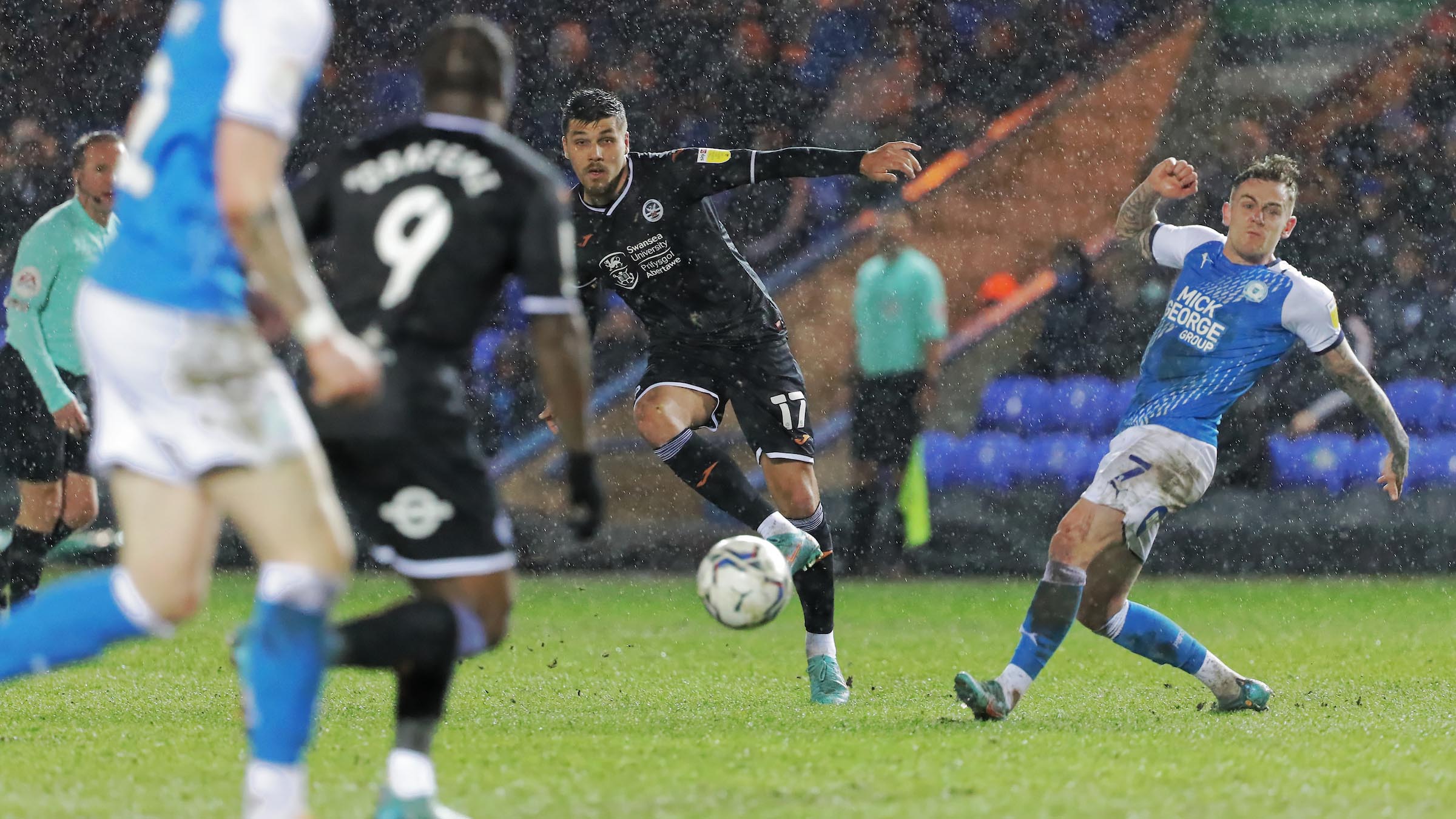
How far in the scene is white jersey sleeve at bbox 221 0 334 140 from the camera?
3.31 meters

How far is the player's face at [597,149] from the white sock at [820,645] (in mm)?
2016

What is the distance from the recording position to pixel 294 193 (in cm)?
407

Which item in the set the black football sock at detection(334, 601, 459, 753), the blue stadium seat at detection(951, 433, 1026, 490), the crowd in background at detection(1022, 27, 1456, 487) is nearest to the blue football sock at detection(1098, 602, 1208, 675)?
the black football sock at detection(334, 601, 459, 753)

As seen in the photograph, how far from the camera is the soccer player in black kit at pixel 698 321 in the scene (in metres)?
7.11

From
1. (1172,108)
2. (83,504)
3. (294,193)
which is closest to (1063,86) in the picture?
(1172,108)

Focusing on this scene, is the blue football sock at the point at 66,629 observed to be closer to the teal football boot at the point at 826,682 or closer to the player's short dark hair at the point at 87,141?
the teal football boot at the point at 826,682

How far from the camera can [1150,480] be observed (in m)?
6.29

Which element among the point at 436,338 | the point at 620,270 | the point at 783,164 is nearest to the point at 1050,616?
the point at 783,164

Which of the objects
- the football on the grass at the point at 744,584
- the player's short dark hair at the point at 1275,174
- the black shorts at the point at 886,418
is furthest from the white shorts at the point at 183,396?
the black shorts at the point at 886,418

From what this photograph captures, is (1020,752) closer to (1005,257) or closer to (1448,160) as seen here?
(1005,257)

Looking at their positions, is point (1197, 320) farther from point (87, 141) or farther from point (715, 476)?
point (87, 141)

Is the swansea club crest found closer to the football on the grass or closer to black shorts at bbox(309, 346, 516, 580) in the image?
the football on the grass

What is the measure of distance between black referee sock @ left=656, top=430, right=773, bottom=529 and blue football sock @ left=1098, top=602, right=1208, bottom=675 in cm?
148

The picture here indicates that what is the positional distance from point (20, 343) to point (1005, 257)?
29.1 ft
